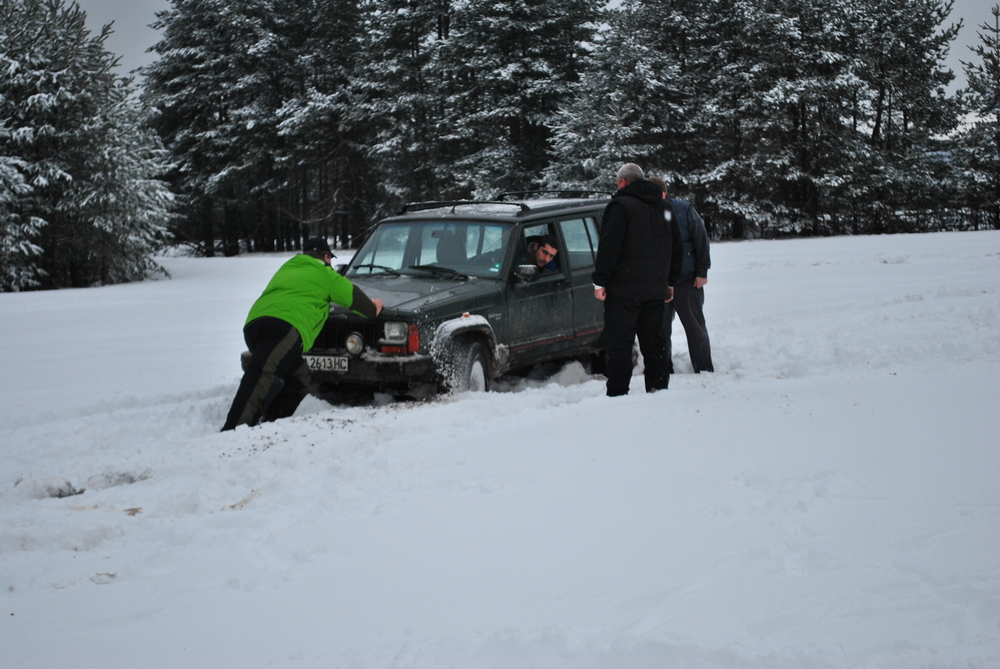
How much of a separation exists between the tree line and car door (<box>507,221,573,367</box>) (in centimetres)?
2465

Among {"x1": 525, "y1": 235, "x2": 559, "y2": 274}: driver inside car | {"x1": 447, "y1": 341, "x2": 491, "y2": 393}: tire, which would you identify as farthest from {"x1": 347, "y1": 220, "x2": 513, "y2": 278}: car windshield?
{"x1": 447, "y1": 341, "x2": 491, "y2": 393}: tire

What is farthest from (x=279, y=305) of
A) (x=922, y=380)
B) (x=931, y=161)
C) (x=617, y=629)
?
(x=931, y=161)

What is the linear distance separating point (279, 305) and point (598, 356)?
369cm

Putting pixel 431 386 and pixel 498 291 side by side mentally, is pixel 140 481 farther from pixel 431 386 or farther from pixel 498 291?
pixel 498 291

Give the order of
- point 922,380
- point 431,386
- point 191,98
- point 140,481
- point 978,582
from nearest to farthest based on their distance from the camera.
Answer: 1. point 978,582
2. point 140,481
3. point 922,380
4. point 431,386
5. point 191,98

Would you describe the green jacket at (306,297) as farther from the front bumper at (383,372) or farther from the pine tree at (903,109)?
the pine tree at (903,109)

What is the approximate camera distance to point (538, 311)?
26.3ft

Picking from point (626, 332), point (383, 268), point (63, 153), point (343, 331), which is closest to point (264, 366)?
point (343, 331)

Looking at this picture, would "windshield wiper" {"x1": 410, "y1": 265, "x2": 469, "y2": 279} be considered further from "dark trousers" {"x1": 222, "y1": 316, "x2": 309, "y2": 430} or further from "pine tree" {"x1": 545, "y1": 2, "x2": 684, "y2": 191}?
"pine tree" {"x1": 545, "y1": 2, "x2": 684, "y2": 191}

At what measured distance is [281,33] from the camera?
43219 millimetres

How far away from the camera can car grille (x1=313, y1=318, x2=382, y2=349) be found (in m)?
7.08

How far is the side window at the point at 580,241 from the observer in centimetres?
842

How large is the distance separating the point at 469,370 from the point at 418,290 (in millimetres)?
822

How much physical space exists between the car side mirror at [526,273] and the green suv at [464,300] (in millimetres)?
12
